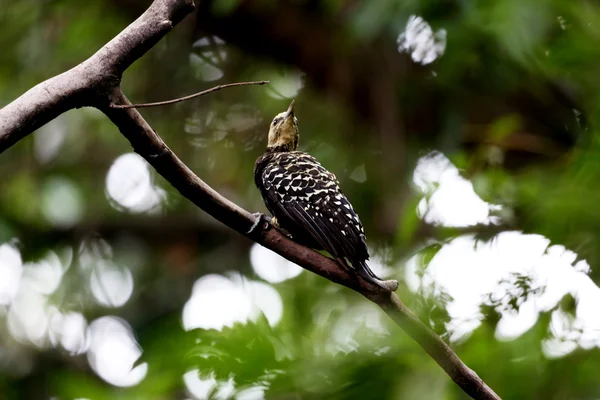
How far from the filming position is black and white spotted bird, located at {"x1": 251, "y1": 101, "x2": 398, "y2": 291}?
2.79 meters

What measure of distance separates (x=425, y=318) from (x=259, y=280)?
132 inches

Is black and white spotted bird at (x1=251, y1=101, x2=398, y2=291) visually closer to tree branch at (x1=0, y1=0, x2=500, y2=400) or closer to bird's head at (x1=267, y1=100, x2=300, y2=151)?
tree branch at (x1=0, y1=0, x2=500, y2=400)

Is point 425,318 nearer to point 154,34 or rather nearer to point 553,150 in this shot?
point 154,34

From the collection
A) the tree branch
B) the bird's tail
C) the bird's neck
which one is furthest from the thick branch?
the bird's neck

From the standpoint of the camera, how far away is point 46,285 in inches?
280

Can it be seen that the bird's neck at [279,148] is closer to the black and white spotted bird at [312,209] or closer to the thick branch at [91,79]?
the black and white spotted bird at [312,209]

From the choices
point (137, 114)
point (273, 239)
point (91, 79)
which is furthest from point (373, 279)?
point (91, 79)

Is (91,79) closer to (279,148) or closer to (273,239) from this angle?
(273,239)

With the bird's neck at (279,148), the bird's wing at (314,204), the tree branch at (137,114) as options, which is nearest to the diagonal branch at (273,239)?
the tree branch at (137,114)

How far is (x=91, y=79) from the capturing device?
2221mm

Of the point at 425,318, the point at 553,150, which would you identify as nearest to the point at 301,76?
the point at 553,150

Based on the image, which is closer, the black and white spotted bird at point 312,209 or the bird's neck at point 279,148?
the black and white spotted bird at point 312,209

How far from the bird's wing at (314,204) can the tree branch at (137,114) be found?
1.21 ft

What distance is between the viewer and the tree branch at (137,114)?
2.15m
